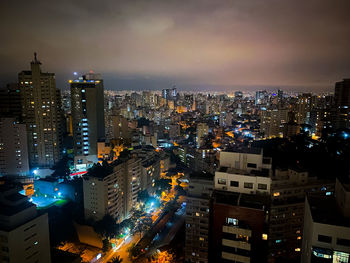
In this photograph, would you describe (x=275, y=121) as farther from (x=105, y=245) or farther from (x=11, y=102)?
(x=11, y=102)

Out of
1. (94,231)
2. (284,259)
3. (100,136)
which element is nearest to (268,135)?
(100,136)

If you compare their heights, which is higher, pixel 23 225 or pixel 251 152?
pixel 251 152

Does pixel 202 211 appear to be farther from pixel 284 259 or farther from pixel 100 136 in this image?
pixel 100 136

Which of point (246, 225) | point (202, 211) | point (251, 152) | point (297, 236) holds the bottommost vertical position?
point (297, 236)

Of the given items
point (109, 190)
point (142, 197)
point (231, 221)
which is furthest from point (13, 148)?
point (231, 221)

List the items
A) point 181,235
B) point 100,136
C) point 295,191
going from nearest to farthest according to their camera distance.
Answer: point 295,191 → point 181,235 → point 100,136

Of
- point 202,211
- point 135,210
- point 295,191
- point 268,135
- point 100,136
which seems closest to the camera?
point 202,211

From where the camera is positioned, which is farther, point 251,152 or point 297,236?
point 297,236

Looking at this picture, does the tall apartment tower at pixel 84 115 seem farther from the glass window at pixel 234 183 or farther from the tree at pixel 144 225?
the glass window at pixel 234 183
